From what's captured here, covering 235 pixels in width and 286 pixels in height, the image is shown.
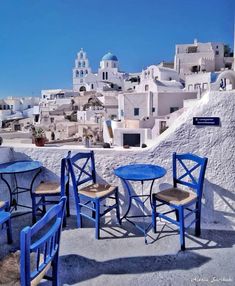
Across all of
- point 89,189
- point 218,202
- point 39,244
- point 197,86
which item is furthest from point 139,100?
point 39,244

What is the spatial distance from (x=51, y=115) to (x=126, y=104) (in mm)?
14822

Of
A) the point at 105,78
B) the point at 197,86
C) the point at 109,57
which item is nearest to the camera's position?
the point at 197,86

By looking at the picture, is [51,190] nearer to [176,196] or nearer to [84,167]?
[84,167]

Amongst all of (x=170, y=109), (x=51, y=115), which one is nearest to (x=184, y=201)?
(x=170, y=109)

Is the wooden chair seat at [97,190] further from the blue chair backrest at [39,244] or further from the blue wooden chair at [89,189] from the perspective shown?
the blue chair backrest at [39,244]

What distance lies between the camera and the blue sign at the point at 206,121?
3365 millimetres

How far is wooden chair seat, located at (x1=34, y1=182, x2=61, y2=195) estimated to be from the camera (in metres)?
3.37

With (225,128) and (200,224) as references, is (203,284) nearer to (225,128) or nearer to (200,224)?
(200,224)

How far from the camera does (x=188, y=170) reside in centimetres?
334

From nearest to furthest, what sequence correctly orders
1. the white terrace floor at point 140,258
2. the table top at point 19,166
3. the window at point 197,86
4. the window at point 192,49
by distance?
the white terrace floor at point 140,258, the table top at point 19,166, the window at point 197,86, the window at point 192,49

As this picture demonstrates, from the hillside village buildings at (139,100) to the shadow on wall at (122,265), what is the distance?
2425 mm

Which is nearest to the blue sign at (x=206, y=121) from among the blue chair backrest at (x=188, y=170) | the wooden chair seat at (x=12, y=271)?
the blue chair backrest at (x=188, y=170)

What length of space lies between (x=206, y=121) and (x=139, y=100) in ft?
69.9

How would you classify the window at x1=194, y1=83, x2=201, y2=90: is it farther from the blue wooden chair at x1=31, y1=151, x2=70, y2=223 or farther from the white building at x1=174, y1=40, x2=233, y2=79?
the blue wooden chair at x1=31, y1=151, x2=70, y2=223
